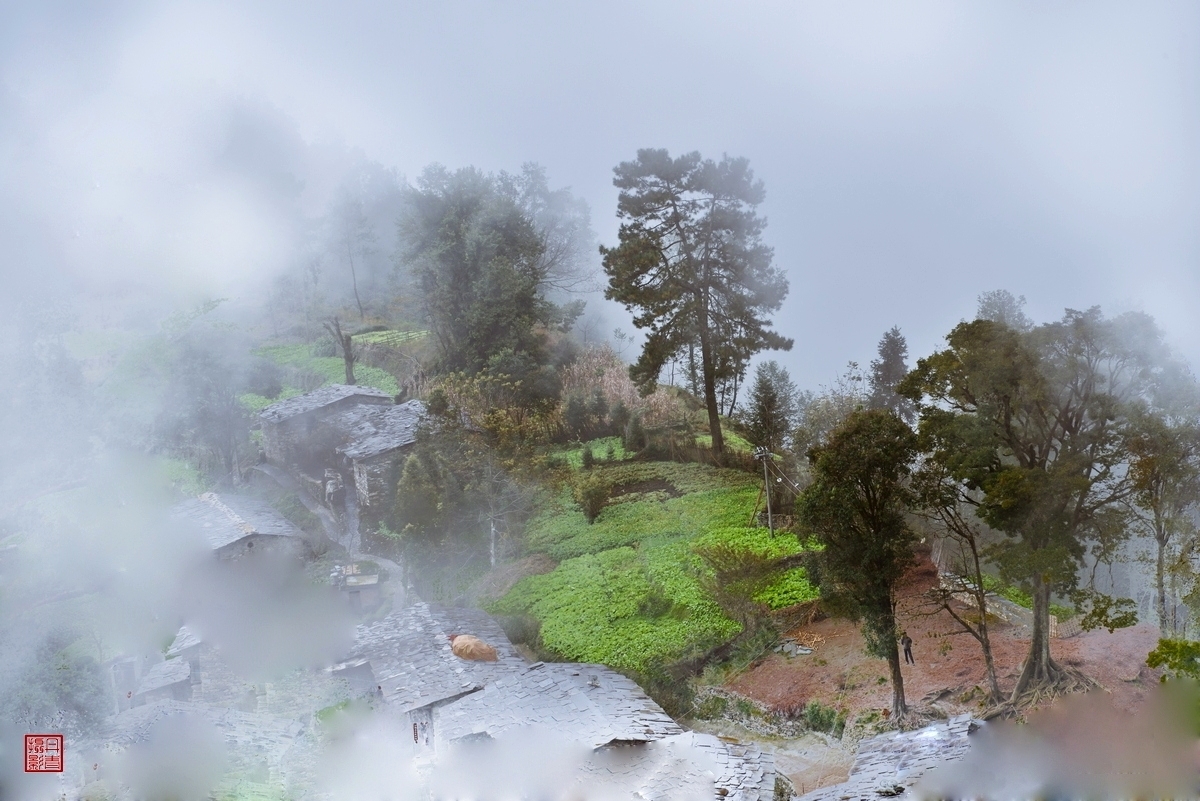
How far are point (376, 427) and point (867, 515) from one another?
5.63 metres

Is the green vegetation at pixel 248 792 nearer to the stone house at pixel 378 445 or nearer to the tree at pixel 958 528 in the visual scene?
the stone house at pixel 378 445

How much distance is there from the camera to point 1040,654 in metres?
7.36

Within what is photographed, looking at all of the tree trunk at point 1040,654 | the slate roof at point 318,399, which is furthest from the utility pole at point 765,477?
the slate roof at point 318,399

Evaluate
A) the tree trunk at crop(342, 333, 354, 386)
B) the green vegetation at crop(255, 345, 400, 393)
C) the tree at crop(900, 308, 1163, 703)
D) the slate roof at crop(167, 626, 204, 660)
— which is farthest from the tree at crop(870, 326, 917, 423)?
the slate roof at crop(167, 626, 204, 660)

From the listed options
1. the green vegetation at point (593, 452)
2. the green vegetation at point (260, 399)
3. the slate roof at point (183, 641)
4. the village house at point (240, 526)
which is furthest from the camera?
the green vegetation at point (593, 452)

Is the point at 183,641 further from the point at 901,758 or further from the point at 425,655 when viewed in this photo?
the point at 901,758

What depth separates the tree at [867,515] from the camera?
717 cm

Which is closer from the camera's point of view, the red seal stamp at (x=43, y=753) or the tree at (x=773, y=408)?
the red seal stamp at (x=43, y=753)

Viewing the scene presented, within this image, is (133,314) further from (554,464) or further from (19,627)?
(554,464)

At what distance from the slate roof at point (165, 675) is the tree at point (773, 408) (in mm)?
6464

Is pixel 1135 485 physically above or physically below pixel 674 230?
below

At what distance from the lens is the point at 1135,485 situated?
273 inches

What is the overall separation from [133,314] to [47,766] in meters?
4.97

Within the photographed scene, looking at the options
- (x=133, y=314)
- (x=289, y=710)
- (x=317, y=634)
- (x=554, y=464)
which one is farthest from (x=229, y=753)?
(x=133, y=314)
